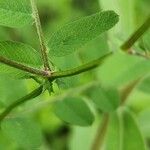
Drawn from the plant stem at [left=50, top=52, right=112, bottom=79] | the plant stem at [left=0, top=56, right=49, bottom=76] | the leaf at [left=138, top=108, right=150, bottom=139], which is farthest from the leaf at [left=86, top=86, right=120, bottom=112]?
the leaf at [left=138, top=108, right=150, bottom=139]

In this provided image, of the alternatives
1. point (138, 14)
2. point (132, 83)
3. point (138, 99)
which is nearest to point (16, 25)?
point (132, 83)

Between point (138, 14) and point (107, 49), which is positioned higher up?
point (107, 49)

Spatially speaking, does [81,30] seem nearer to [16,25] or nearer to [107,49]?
[16,25]

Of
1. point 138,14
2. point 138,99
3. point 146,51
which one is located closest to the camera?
point 146,51

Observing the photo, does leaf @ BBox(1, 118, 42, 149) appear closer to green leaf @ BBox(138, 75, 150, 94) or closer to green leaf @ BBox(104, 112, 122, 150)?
green leaf @ BBox(104, 112, 122, 150)

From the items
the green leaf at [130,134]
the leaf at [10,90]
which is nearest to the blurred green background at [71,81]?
the leaf at [10,90]

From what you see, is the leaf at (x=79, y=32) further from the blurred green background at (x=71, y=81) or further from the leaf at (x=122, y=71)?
the leaf at (x=122, y=71)
